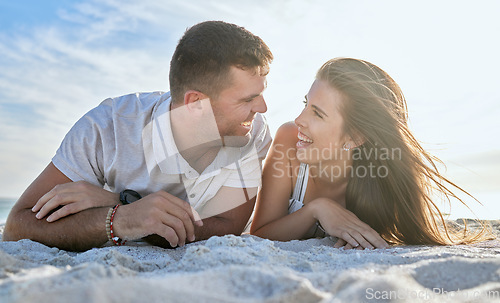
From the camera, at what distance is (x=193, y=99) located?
121 inches

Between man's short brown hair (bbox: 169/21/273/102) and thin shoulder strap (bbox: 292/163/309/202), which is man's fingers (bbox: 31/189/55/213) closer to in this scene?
man's short brown hair (bbox: 169/21/273/102)

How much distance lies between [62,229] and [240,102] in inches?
56.7

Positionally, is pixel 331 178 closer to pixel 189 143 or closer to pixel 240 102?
pixel 240 102

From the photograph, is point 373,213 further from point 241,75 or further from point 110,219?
point 110,219

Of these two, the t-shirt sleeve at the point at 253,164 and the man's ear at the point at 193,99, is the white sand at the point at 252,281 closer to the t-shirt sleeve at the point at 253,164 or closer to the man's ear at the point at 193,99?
the t-shirt sleeve at the point at 253,164

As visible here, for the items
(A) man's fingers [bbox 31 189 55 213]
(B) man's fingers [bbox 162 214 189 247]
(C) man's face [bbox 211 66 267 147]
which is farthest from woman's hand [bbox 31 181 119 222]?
(C) man's face [bbox 211 66 267 147]

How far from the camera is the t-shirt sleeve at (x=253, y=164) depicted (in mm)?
3080

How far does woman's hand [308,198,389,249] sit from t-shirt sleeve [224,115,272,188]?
1.58 feet

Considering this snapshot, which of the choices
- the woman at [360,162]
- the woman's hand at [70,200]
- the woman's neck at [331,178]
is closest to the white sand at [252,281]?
the woman's hand at [70,200]

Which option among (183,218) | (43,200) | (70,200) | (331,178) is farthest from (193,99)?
(331,178)

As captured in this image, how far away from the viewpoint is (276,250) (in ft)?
6.17

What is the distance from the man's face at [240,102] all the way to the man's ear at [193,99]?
4.0 inches

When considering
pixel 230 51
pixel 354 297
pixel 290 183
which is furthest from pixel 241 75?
pixel 354 297

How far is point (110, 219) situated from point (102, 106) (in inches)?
39.5
